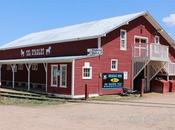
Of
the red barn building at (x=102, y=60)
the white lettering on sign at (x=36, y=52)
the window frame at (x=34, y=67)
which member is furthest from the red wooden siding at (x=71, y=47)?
the window frame at (x=34, y=67)

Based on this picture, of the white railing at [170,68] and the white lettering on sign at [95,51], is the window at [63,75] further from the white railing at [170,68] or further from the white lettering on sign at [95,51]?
the white railing at [170,68]

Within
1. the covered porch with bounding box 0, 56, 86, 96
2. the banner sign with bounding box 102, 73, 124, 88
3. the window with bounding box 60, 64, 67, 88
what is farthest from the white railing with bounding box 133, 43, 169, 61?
the window with bounding box 60, 64, 67, 88

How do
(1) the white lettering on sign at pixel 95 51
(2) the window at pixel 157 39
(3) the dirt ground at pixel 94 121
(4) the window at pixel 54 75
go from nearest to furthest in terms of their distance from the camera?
1. (3) the dirt ground at pixel 94 121
2. (4) the window at pixel 54 75
3. (1) the white lettering on sign at pixel 95 51
4. (2) the window at pixel 157 39

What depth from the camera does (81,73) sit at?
28.0 m

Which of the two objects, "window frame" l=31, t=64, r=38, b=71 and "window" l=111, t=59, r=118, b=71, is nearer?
"window" l=111, t=59, r=118, b=71

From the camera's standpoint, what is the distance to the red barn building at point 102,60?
93.8ft

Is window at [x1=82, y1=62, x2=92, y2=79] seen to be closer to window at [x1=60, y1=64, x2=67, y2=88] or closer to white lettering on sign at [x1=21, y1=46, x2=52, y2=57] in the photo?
window at [x1=60, y1=64, x2=67, y2=88]

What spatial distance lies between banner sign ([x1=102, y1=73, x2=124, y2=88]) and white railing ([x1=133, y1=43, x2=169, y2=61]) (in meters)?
2.65

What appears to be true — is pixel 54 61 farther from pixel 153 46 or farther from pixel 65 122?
pixel 65 122

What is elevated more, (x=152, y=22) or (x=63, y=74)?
(x=152, y=22)

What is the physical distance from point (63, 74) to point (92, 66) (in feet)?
7.46

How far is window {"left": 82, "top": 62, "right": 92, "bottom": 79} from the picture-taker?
28156 millimetres

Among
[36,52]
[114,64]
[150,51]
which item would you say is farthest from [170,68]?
[36,52]

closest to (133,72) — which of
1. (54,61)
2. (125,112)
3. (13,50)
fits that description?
(54,61)
